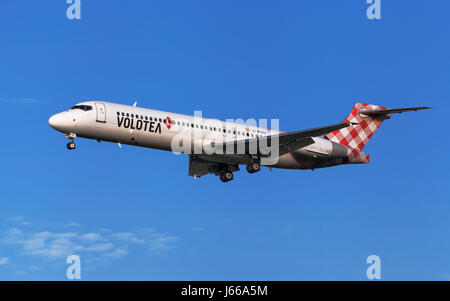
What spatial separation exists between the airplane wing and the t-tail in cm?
414

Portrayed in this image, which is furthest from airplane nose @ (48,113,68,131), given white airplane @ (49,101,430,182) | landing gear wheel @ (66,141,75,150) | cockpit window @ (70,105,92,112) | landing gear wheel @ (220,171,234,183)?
landing gear wheel @ (220,171,234,183)

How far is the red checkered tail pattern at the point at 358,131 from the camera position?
4722 cm

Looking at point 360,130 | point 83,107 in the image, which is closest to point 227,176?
point 360,130

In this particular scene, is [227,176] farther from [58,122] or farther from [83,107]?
[58,122]

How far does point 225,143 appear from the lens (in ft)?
139

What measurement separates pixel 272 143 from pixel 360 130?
7.90 meters

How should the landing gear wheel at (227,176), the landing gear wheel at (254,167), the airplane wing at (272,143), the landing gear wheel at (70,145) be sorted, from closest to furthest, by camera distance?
1. the landing gear wheel at (70,145)
2. the airplane wing at (272,143)
3. the landing gear wheel at (254,167)
4. the landing gear wheel at (227,176)

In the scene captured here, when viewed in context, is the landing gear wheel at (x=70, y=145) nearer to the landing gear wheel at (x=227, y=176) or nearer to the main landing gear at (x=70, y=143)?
the main landing gear at (x=70, y=143)

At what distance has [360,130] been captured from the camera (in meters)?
47.9

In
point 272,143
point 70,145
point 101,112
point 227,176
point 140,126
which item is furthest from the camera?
point 227,176

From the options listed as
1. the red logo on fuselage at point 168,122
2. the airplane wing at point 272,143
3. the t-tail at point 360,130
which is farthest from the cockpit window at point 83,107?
the t-tail at point 360,130

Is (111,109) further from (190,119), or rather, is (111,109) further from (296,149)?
(296,149)
